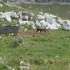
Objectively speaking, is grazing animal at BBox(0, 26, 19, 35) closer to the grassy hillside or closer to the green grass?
the grassy hillside

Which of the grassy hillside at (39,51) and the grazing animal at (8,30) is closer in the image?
the grassy hillside at (39,51)

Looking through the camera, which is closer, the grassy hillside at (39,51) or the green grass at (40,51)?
the grassy hillside at (39,51)

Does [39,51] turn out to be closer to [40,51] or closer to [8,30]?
[40,51]

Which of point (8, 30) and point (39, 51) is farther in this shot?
point (8, 30)

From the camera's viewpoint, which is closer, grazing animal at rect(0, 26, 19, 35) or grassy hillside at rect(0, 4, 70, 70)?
grassy hillside at rect(0, 4, 70, 70)

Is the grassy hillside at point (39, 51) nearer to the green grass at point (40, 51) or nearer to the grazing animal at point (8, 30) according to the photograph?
the green grass at point (40, 51)

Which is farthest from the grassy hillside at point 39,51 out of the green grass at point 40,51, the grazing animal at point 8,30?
the grazing animal at point 8,30

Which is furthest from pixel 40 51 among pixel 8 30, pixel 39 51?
pixel 8 30

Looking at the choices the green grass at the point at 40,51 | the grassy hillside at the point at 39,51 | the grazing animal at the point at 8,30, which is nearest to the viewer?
the grassy hillside at the point at 39,51

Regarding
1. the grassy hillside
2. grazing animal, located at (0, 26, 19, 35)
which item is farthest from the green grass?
grazing animal, located at (0, 26, 19, 35)

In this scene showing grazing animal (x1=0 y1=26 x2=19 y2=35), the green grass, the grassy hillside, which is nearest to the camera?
the grassy hillside

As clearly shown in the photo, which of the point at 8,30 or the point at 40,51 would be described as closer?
the point at 40,51

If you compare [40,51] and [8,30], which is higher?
[40,51]

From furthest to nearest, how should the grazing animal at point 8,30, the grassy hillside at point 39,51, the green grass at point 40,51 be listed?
the grazing animal at point 8,30
the green grass at point 40,51
the grassy hillside at point 39,51
